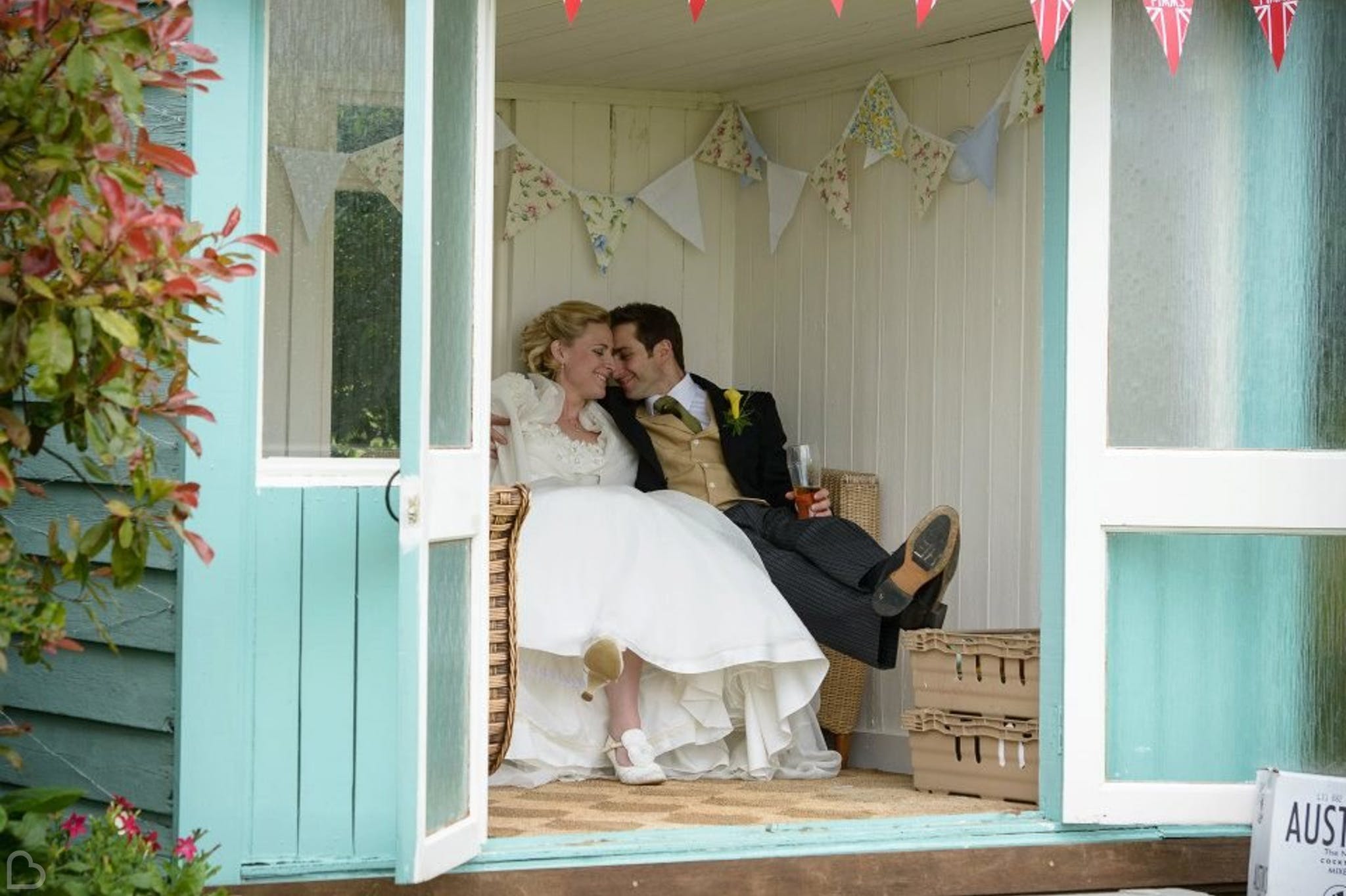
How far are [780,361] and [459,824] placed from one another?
308 cm

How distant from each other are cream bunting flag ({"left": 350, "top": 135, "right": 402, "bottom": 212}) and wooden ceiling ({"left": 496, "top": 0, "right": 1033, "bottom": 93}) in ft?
5.60

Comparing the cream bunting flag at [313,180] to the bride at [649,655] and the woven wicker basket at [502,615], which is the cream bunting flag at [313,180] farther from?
the bride at [649,655]

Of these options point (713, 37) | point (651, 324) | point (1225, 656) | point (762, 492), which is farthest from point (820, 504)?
point (1225, 656)

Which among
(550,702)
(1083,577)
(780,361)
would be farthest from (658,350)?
(1083,577)

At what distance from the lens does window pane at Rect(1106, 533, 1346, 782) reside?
388cm

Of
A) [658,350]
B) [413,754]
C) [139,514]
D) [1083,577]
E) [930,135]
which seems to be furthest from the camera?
[658,350]

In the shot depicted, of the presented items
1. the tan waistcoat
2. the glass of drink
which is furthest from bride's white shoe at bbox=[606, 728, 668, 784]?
the tan waistcoat

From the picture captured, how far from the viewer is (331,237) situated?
3.58 metres

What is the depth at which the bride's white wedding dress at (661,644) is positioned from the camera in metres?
4.84

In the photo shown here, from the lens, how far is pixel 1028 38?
5.26 meters

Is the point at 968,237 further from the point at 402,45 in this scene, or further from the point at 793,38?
the point at 402,45

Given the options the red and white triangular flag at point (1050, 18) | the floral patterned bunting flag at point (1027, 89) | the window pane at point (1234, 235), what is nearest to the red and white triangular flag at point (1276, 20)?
the window pane at point (1234, 235)

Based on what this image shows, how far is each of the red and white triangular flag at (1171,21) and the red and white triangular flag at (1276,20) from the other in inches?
8.4

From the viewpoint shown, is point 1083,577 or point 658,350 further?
point 658,350
